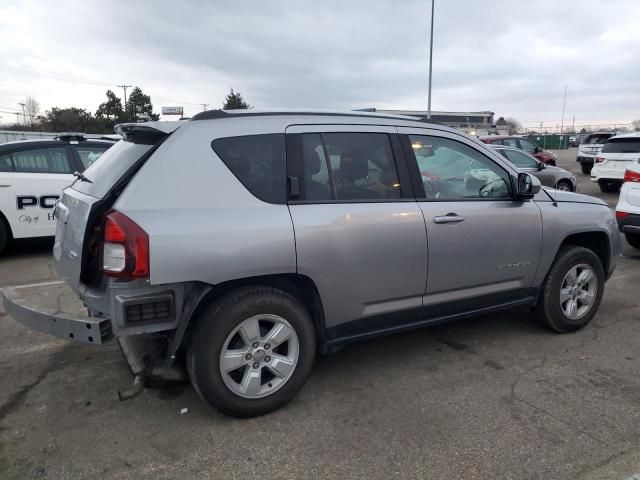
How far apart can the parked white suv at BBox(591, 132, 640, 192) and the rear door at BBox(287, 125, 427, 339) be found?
12.5 metres

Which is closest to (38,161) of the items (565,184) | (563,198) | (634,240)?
(563,198)

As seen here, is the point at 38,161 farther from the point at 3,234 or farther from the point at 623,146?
the point at 623,146

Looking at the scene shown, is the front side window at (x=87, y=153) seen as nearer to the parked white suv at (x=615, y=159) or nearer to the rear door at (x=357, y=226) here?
the rear door at (x=357, y=226)

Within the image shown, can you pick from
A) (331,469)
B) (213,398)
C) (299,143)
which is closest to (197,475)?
(213,398)

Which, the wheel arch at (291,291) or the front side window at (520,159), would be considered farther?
the front side window at (520,159)

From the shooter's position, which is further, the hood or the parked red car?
the parked red car

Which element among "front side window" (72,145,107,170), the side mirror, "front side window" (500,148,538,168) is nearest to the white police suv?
"front side window" (72,145,107,170)

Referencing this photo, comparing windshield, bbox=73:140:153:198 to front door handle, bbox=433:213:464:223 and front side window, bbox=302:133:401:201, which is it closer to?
front side window, bbox=302:133:401:201

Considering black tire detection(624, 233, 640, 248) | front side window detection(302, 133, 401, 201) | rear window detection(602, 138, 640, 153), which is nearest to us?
front side window detection(302, 133, 401, 201)

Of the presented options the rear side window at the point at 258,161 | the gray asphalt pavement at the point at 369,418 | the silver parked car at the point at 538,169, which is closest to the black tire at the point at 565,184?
the silver parked car at the point at 538,169

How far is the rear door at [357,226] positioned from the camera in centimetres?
313

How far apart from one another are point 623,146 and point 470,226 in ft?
41.7

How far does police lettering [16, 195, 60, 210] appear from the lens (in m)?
7.01

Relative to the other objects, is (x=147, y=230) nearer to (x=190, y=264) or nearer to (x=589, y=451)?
(x=190, y=264)
